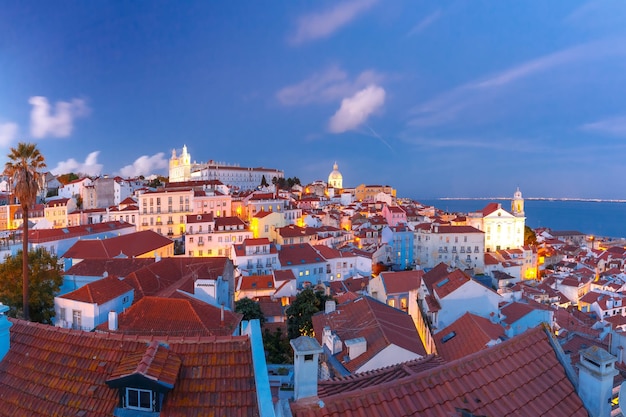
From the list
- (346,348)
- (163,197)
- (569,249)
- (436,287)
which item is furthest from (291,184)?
(346,348)

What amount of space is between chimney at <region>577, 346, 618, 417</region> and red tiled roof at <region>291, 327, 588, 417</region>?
132mm

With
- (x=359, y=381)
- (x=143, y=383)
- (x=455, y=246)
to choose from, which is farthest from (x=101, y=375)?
(x=455, y=246)

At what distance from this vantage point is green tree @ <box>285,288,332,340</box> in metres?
23.0

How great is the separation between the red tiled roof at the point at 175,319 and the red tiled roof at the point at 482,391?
10.6 m

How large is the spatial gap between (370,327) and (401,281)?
16.4 m

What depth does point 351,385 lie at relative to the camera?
18.1 ft

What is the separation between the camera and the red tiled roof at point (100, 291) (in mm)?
17603

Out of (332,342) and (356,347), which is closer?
(356,347)

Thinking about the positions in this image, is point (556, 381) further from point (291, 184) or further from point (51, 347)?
point (291, 184)

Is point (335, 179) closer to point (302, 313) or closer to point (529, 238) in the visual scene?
point (529, 238)

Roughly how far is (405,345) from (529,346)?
7481 mm

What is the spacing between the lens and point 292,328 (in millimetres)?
23641

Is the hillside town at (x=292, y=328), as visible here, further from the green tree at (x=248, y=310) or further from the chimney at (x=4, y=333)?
the green tree at (x=248, y=310)

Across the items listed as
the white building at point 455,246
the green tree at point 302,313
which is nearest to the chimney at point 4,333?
the green tree at point 302,313
